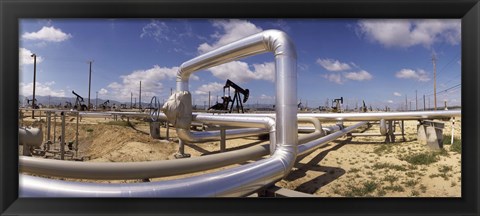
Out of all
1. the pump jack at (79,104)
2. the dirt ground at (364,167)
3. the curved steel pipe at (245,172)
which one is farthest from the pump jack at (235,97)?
the pump jack at (79,104)

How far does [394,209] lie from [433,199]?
10.6 inches

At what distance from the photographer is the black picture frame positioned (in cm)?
→ 146

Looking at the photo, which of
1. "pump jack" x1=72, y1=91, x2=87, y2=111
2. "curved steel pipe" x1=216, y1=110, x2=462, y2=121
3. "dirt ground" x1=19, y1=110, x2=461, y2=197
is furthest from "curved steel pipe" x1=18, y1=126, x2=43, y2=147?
"pump jack" x1=72, y1=91, x2=87, y2=111

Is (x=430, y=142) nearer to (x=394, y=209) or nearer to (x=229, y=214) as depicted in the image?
(x=394, y=209)

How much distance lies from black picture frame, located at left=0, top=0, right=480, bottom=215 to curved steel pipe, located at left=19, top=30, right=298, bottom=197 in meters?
0.12

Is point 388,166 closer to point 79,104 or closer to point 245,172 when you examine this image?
point 245,172

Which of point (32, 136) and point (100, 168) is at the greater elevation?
point (100, 168)

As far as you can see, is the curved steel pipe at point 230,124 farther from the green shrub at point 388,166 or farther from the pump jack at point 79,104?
the pump jack at point 79,104
